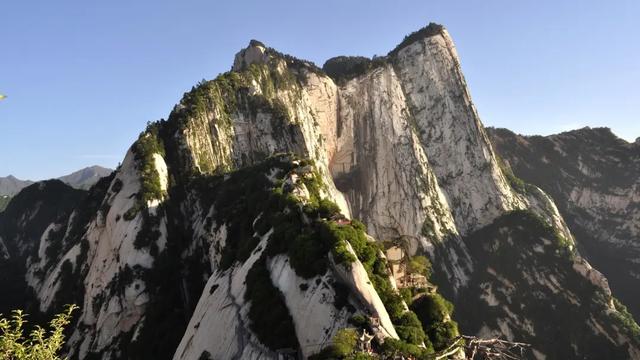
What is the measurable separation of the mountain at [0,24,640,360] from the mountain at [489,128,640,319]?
40.2ft

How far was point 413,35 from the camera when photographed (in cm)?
16200

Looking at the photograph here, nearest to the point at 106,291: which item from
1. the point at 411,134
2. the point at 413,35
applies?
Result: the point at 411,134

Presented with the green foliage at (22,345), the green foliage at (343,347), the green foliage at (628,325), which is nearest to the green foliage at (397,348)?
the green foliage at (343,347)

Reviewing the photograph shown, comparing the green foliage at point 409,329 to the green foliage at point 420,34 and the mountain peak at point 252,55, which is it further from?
the green foliage at point 420,34

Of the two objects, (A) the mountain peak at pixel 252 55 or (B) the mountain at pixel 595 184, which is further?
(B) the mountain at pixel 595 184

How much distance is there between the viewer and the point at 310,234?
5056 cm

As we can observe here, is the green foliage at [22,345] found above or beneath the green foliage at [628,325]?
above

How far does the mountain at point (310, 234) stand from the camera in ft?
154

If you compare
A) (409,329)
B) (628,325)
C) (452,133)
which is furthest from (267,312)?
(452,133)

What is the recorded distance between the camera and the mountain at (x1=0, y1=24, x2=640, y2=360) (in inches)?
1845

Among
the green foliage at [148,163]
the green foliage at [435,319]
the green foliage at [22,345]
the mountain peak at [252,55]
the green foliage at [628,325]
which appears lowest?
the green foliage at [628,325]

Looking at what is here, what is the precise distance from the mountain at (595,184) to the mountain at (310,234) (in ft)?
40.2

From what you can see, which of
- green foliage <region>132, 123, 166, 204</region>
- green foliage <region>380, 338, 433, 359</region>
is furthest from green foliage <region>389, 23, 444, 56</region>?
green foliage <region>380, 338, 433, 359</region>

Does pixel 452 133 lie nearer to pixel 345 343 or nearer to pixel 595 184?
pixel 595 184
